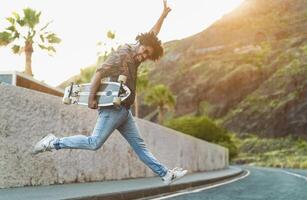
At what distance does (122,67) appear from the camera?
7.44 meters

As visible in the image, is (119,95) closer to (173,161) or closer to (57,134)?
(57,134)

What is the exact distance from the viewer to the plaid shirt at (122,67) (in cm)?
738

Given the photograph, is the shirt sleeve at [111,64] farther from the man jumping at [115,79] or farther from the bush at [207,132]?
the bush at [207,132]

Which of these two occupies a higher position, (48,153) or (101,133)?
(101,133)

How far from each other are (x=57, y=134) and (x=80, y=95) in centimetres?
336

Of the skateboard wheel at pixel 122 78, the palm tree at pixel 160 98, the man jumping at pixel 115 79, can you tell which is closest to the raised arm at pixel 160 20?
the man jumping at pixel 115 79

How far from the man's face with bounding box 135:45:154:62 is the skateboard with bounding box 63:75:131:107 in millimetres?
417

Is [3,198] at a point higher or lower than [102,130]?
lower

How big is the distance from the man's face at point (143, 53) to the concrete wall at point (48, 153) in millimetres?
2588

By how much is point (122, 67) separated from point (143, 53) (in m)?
→ 0.35

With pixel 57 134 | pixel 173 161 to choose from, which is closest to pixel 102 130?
pixel 57 134

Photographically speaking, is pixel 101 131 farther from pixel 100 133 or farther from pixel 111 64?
pixel 111 64

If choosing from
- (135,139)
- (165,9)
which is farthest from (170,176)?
(165,9)

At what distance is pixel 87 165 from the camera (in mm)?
12078
